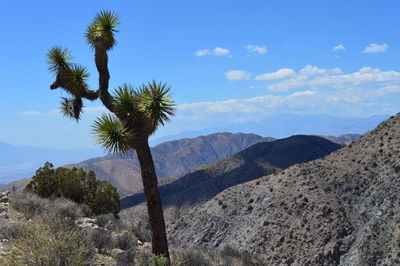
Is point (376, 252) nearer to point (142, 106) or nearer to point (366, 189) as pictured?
point (366, 189)

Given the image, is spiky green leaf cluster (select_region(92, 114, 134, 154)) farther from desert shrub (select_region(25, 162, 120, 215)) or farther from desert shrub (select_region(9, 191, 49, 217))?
desert shrub (select_region(25, 162, 120, 215))

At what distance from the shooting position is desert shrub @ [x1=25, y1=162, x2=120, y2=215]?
20625 mm

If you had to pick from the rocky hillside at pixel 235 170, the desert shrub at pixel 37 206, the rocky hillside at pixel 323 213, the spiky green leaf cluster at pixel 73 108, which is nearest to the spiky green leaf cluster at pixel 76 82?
the spiky green leaf cluster at pixel 73 108

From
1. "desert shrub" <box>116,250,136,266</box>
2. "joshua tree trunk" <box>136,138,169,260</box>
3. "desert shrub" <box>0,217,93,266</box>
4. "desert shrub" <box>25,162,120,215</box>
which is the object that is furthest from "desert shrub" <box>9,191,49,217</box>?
"desert shrub" <box>0,217,93,266</box>

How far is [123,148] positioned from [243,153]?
80.2 metres

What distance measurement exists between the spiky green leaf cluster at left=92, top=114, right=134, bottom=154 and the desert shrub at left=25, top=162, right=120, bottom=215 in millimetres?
10555

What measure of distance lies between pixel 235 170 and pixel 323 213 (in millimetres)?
47824

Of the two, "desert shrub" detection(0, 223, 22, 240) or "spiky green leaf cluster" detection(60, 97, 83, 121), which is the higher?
"spiky green leaf cluster" detection(60, 97, 83, 121)

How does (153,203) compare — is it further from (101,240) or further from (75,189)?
(75,189)

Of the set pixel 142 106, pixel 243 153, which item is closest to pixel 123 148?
pixel 142 106

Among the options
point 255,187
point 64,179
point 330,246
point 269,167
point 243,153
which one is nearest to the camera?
point 64,179

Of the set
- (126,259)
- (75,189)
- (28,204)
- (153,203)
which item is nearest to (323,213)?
(75,189)

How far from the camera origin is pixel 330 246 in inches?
1184

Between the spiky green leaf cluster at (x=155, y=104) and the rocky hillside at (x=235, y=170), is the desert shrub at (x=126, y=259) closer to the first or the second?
the spiky green leaf cluster at (x=155, y=104)
